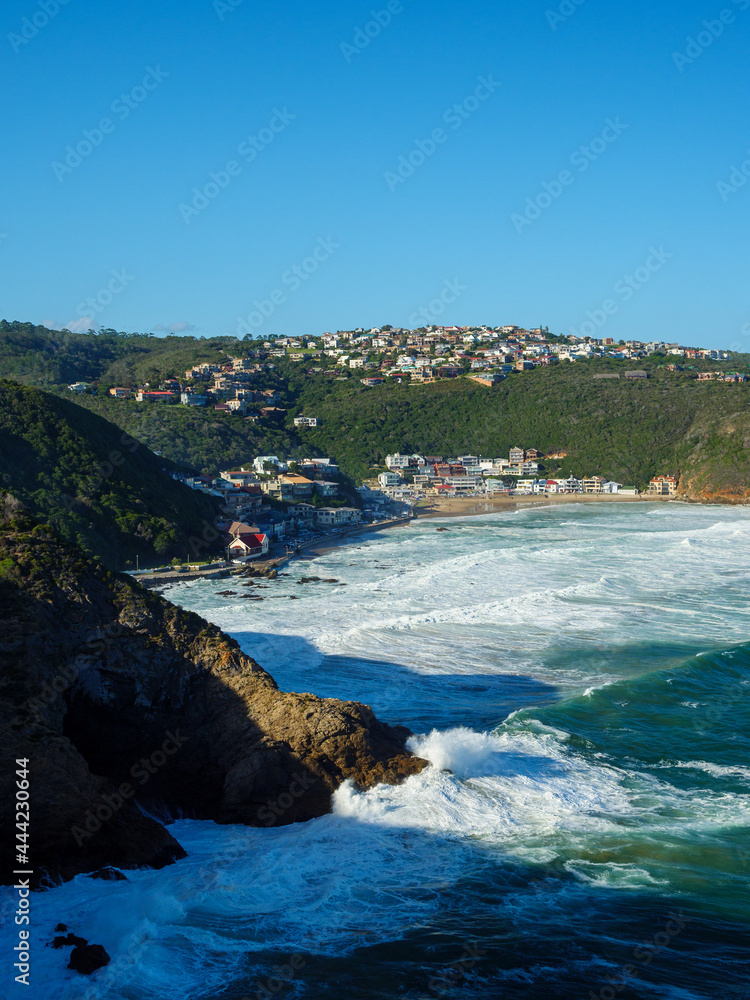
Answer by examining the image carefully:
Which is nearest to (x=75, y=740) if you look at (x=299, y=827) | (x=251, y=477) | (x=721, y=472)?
(x=299, y=827)

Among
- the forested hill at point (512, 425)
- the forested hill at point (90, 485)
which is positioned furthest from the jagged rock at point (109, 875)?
the forested hill at point (512, 425)

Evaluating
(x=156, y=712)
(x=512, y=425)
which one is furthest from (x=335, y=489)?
(x=156, y=712)

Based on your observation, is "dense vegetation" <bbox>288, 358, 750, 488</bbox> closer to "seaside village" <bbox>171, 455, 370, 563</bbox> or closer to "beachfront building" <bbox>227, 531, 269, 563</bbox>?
"seaside village" <bbox>171, 455, 370, 563</bbox>

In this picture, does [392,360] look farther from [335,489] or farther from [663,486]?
[335,489]

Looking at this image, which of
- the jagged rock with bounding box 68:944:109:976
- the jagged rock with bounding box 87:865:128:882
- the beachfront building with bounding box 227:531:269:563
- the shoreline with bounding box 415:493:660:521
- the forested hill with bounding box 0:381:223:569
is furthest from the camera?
the shoreline with bounding box 415:493:660:521

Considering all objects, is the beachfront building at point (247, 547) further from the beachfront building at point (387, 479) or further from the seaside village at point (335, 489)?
the beachfront building at point (387, 479)

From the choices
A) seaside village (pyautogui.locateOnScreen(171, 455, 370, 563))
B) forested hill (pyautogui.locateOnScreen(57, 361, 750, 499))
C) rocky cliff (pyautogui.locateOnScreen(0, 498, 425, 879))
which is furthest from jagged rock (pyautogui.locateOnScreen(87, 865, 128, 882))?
forested hill (pyautogui.locateOnScreen(57, 361, 750, 499))
